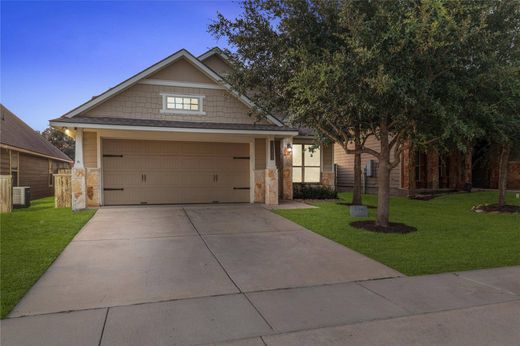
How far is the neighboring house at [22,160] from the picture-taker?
1564 centimetres

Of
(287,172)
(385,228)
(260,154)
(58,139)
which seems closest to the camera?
(385,228)

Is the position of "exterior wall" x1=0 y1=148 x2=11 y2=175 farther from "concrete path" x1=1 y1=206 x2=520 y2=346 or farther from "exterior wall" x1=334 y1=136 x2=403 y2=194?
"exterior wall" x1=334 y1=136 x2=403 y2=194

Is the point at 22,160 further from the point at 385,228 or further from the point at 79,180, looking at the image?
the point at 385,228

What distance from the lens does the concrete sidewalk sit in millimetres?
3443

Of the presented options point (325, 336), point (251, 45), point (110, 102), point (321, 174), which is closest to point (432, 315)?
point (325, 336)

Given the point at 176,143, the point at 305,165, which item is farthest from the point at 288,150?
the point at 176,143

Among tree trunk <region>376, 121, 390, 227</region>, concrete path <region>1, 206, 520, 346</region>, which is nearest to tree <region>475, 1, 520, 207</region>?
tree trunk <region>376, 121, 390, 227</region>

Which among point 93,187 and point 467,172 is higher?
point 467,172

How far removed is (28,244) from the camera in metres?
7.01

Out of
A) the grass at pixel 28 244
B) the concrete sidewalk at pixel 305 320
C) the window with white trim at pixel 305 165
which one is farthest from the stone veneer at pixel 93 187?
the concrete sidewalk at pixel 305 320

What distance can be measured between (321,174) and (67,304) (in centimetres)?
1344

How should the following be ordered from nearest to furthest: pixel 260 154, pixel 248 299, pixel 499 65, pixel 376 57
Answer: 1. pixel 248 299
2. pixel 376 57
3. pixel 499 65
4. pixel 260 154

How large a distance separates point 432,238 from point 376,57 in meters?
4.27

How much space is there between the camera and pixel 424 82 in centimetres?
707
